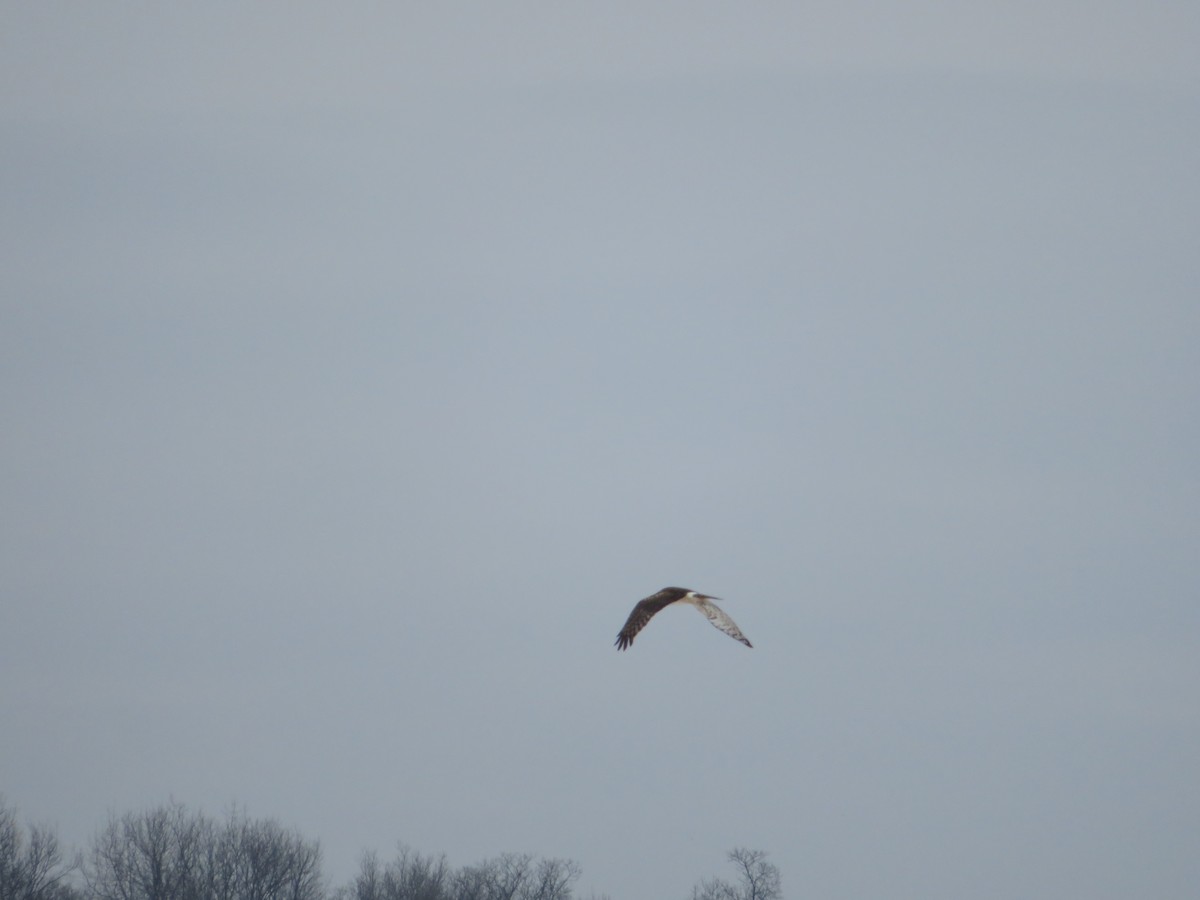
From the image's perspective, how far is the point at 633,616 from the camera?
4653 cm

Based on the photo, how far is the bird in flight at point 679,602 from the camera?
4634 cm

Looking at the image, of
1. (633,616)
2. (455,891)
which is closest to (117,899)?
(455,891)

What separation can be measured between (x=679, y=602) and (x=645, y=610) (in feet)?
2.79

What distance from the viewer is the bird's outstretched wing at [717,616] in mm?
46594

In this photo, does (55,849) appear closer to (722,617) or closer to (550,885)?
(550,885)

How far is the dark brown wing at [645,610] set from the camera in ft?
150

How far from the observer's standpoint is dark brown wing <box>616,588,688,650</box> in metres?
45.6

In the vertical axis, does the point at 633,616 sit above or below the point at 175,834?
below

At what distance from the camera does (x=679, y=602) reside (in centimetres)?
4709

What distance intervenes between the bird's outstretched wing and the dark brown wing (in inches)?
19.0

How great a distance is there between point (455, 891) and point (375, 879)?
21.4ft

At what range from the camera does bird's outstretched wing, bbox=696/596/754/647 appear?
153 ft

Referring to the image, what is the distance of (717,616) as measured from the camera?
156 ft

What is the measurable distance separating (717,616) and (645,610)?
6.05 ft
